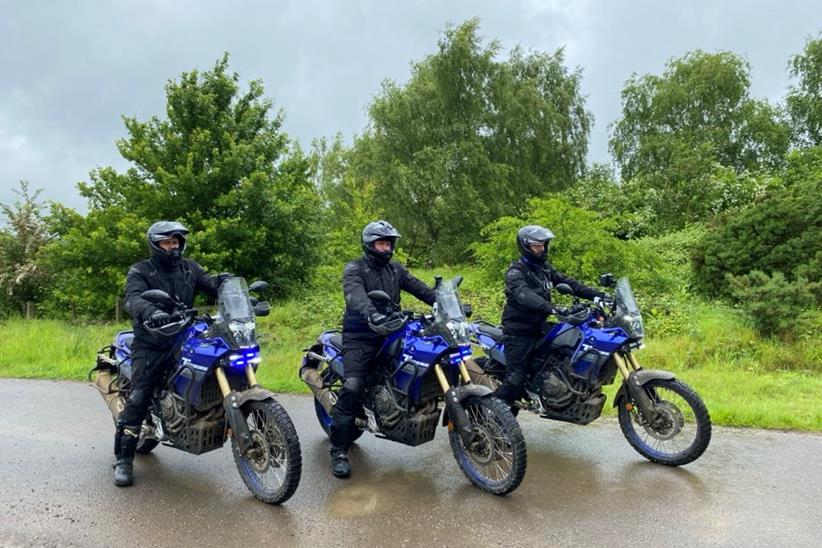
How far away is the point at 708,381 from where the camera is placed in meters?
8.08

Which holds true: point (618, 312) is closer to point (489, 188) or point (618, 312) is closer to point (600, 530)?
point (600, 530)

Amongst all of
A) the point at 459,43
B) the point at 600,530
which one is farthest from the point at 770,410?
the point at 459,43

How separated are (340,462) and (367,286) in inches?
55.6

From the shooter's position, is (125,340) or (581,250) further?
(581,250)

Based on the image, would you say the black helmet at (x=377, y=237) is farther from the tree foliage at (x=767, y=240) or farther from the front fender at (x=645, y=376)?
the tree foliage at (x=767, y=240)

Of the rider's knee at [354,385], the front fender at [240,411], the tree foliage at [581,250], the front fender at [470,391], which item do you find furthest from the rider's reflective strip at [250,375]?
the tree foliage at [581,250]

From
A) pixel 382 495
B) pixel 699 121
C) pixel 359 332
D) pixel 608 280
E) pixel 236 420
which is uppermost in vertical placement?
pixel 699 121

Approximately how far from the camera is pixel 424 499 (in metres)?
4.33

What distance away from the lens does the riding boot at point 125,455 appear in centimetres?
463

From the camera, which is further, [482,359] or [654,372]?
[482,359]

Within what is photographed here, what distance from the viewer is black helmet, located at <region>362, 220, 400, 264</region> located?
5.06 meters

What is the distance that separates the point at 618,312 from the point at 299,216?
12170mm

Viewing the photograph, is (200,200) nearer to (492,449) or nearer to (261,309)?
(261,309)

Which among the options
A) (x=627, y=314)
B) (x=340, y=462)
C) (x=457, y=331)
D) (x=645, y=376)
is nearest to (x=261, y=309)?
(x=340, y=462)
